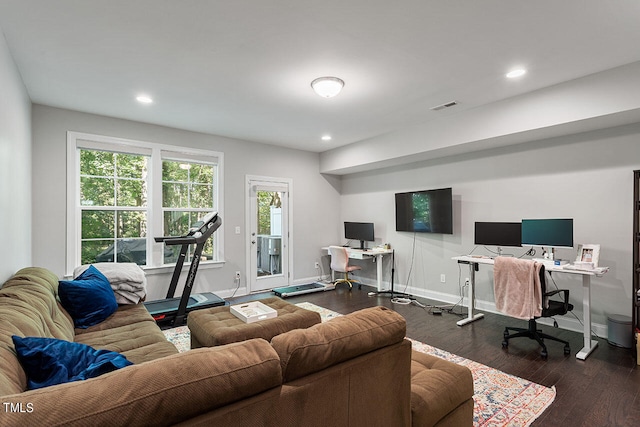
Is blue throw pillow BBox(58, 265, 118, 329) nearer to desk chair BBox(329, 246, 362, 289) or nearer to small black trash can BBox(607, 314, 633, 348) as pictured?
desk chair BBox(329, 246, 362, 289)

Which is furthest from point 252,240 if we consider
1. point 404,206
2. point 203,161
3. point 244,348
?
point 244,348

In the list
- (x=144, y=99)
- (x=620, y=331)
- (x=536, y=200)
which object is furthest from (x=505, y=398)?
(x=144, y=99)

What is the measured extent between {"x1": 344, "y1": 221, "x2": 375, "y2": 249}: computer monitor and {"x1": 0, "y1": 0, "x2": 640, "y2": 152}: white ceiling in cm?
257

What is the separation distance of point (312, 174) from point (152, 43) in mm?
4135

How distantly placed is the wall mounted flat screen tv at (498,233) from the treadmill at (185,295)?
3568 mm

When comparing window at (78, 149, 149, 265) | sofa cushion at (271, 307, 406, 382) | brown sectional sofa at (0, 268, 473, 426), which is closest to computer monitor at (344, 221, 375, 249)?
window at (78, 149, 149, 265)

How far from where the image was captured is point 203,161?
201 inches

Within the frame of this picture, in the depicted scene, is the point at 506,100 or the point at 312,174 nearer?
the point at 506,100

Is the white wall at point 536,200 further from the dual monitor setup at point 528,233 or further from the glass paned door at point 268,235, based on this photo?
the glass paned door at point 268,235

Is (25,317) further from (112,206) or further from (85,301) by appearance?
(112,206)

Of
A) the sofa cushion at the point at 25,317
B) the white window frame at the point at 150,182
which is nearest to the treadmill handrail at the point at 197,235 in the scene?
the white window frame at the point at 150,182

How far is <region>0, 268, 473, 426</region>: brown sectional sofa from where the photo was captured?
2.52ft

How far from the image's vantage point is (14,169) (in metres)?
2.76

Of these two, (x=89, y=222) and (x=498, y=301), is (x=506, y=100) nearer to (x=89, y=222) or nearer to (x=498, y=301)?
(x=498, y=301)
